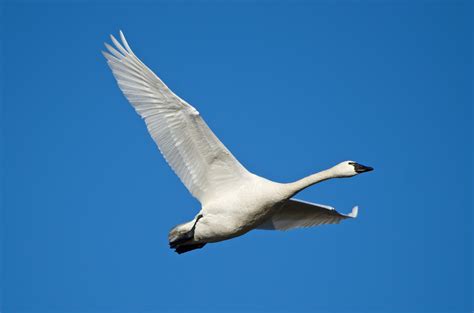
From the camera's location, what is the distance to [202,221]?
16234 mm

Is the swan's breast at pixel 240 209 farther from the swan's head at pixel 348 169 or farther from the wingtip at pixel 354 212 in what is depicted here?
the wingtip at pixel 354 212

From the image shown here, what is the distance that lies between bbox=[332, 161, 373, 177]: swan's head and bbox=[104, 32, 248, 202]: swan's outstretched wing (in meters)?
1.66

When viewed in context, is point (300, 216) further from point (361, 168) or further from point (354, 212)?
point (361, 168)

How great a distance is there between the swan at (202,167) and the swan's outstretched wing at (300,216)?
5.10 feet

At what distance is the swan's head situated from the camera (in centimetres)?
1545

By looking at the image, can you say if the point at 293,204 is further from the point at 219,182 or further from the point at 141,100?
the point at 141,100

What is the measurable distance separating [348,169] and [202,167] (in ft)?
8.55

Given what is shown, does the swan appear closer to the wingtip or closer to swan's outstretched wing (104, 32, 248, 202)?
swan's outstretched wing (104, 32, 248, 202)

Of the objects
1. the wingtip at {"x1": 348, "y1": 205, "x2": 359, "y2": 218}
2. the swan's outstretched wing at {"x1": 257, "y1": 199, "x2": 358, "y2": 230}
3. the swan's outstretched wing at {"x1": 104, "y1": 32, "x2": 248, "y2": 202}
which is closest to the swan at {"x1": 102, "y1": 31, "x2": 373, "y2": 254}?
the swan's outstretched wing at {"x1": 104, "y1": 32, "x2": 248, "y2": 202}

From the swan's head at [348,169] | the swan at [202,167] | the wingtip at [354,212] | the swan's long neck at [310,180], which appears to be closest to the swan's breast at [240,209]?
the swan at [202,167]

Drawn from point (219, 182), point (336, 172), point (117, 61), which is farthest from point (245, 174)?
point (117, 61)

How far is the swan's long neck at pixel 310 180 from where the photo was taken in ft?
50.8

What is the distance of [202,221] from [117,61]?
126 inches

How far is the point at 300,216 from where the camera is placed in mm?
17750
